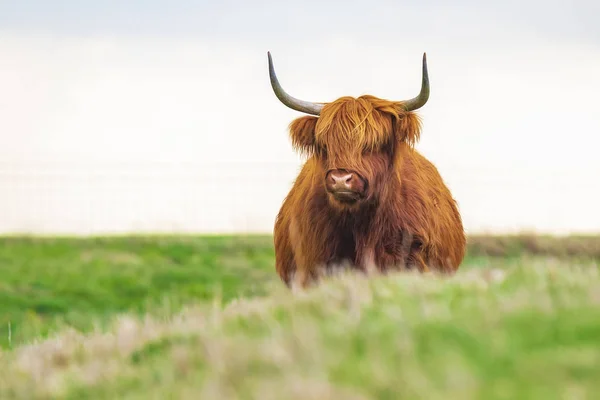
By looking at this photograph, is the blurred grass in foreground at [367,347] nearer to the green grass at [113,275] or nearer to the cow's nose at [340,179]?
the cow's nose at [340,179]

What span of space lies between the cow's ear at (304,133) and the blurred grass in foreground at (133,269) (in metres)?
5.89

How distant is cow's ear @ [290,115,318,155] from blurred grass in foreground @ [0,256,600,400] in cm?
392

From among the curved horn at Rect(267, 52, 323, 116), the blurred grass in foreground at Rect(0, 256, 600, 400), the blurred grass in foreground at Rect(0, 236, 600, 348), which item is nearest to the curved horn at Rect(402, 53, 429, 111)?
the curved horn at Rect(267, 52, 323, 116)

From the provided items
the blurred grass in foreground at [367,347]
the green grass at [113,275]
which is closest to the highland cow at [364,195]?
the blurred grass in foreground at [367,347]

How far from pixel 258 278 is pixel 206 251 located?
3222mm

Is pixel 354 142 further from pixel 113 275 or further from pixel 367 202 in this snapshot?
pixel 113 275

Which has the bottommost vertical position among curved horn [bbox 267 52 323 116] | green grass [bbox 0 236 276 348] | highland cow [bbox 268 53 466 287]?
green grass [bbox 0 236 276 348]

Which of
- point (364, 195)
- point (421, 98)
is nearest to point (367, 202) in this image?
point (364, 195)

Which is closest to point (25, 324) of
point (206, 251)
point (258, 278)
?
point (258, 278)

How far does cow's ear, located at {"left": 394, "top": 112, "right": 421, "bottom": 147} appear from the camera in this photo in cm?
1118

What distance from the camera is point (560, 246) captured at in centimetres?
2420

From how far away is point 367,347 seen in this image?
539 cm

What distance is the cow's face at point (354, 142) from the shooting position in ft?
34.4

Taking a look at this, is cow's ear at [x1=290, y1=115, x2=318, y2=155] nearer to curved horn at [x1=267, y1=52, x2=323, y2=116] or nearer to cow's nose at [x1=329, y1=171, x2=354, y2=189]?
curved horn at [x1=267, y1=52, x2=323, y2=116]
